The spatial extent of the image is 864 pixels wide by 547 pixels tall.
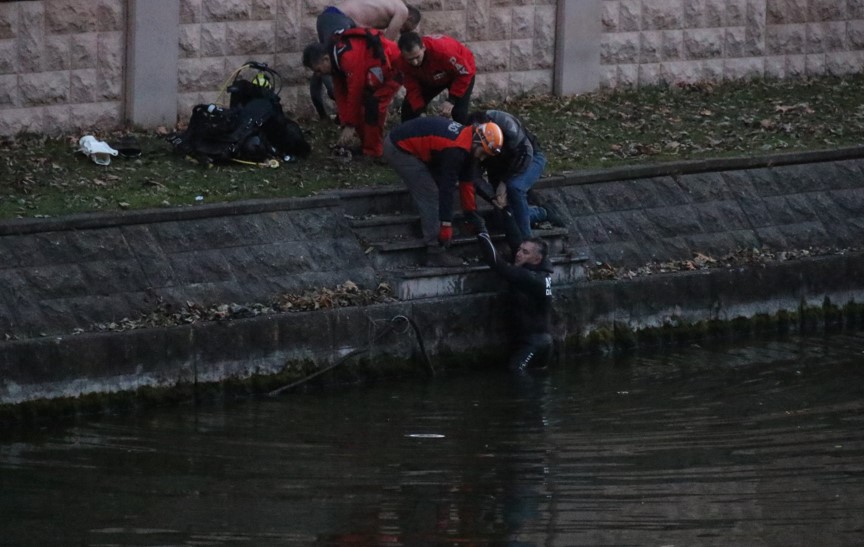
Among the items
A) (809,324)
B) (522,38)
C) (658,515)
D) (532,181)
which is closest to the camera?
(658,515)

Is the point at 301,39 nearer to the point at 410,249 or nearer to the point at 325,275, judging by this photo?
the point at 410,249

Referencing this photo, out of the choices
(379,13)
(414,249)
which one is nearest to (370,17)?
(379,13)

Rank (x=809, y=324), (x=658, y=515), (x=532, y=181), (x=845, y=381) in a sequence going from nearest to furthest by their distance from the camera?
1. (x=658, y=515)
2. (x=845, y=381)
3. (x=532, y=181)
4. (x=809, y=324)

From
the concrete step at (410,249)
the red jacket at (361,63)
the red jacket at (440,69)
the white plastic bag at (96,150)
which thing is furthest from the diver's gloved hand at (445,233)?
the white plastic bag at (96,150)

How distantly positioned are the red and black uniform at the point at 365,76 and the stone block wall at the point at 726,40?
4221 millimetres

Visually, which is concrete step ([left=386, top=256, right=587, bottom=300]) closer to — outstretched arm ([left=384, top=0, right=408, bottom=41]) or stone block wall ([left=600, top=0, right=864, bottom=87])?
outstretched arm ([left=384, top=0, right=408, bottom=41])

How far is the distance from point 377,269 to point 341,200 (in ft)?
2.50

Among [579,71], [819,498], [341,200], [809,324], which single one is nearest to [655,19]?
[579,71]

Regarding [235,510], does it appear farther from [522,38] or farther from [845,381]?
[522,38]

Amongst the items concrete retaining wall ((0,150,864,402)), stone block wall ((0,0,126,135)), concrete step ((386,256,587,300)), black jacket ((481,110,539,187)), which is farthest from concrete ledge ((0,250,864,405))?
stone block wall ((0,0,126,135))

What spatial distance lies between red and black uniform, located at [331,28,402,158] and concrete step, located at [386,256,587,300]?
75.2 inches

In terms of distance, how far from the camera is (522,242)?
580 inches

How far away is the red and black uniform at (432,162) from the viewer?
14.6 meters

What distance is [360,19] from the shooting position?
17.0 meters
